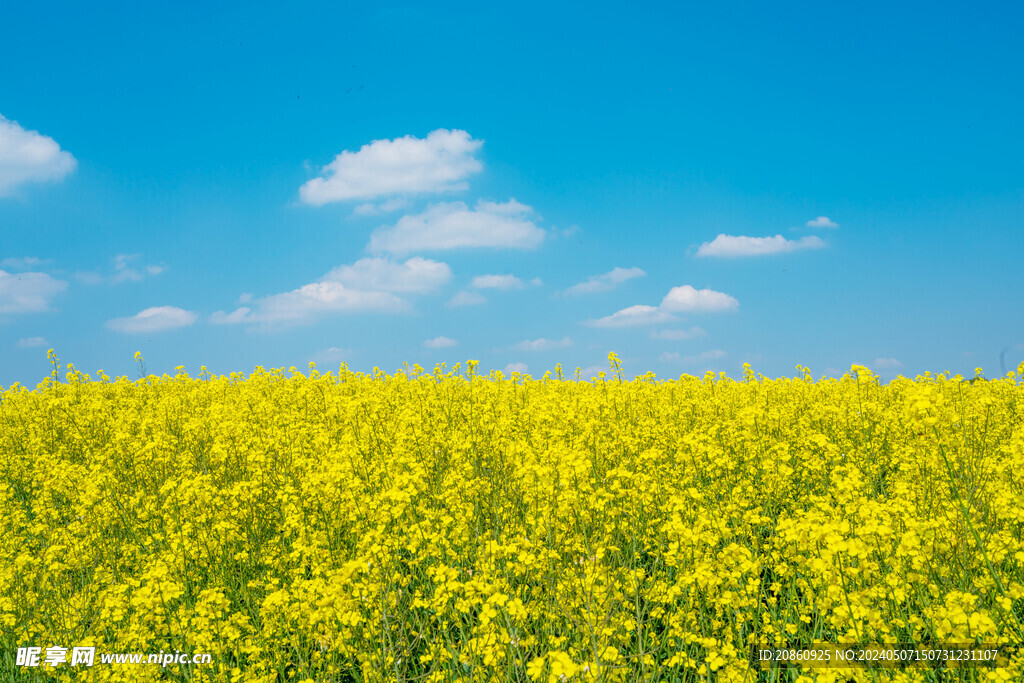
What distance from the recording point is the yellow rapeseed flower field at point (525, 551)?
320cm

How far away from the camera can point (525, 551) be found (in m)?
3.71

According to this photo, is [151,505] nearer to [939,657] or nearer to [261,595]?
[261,595]

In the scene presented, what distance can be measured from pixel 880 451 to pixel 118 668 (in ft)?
23.3

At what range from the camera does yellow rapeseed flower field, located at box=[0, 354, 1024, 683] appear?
3.20 meters

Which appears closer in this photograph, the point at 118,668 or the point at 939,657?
the point at 939,657

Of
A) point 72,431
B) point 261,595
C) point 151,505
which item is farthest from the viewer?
point 72,431

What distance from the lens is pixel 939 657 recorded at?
295cm

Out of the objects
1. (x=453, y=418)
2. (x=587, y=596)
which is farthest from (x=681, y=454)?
(x=453, y=418)

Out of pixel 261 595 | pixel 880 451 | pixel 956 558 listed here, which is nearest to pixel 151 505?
pixel 261 595

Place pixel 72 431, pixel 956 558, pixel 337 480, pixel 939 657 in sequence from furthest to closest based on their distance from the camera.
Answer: pixel 72 431
pixel 337 480
pixel 956 558
pixel 939 657

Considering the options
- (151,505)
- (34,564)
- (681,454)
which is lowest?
(34,564)

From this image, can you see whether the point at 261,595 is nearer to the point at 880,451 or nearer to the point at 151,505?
the point at 151,505

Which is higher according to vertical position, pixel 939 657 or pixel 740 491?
pixel 740 491

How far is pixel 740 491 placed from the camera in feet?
15.1
